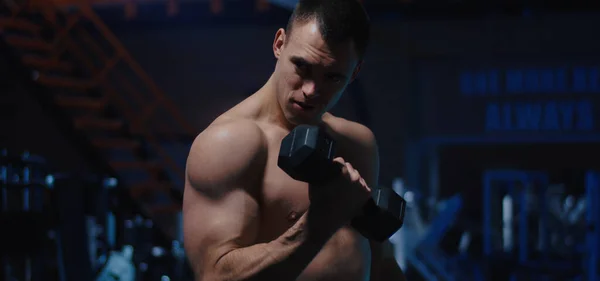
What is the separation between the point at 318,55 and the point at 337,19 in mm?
77

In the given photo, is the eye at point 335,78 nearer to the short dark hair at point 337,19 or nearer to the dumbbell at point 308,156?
the short dark hair at point 337,19

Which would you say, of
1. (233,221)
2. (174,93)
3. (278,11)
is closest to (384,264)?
(233,221)

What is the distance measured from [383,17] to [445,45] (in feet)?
1.66

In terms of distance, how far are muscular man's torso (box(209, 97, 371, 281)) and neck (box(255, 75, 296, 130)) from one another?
17 millimetres

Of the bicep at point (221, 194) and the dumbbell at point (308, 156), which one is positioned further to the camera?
the bicep at point (221, 194)

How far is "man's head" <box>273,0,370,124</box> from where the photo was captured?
4.76 feet

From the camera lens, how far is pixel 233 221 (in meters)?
1.42

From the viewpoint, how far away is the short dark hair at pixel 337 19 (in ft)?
4.77

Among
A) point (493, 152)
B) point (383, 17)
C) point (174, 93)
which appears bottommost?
point (493, 152)

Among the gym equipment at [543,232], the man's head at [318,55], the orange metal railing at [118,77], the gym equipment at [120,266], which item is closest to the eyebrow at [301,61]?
the man's head at [318,55]

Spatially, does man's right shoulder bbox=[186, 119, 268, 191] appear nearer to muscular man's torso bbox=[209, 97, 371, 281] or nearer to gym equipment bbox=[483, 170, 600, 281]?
muscular man's torso bbox=[209, 97, 371, 281]

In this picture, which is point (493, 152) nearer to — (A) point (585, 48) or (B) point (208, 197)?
(A) point (585, 48)

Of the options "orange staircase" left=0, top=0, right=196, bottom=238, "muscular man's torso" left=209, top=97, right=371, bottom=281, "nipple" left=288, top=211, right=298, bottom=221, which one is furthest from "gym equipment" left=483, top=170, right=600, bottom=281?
"nipple" left=288, top=211, right=298, bottom=221

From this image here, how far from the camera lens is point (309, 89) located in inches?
57.3
